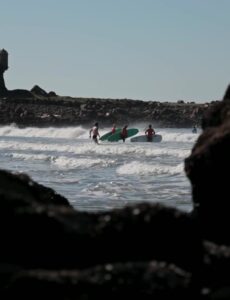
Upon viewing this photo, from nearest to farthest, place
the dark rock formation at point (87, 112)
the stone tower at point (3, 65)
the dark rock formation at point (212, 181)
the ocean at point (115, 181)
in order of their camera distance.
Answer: the dark rock formation at point (212, 181), the ocean at point (115, 181), the dark rock formation at point (87, 112), the stone tower at point (3, 65)

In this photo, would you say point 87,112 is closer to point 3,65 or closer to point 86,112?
point 86,112

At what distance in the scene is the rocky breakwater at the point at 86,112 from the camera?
9925 cm

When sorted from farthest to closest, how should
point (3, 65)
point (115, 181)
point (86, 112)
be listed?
point (3, 65) → point (86, 112) → point (115, 181)

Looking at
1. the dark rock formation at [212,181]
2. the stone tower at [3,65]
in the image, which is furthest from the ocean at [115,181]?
the stone tower at [3,65]

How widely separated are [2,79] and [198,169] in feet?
388

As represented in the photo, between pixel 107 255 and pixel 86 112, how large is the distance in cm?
9964

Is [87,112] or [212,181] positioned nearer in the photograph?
[212,181]

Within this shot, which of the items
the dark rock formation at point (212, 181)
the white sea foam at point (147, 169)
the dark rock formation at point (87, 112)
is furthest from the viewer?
the dark rock formation at point (87, 112)

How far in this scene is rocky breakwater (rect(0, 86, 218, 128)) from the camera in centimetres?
9925

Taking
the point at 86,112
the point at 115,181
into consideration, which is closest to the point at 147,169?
the point at 115,181

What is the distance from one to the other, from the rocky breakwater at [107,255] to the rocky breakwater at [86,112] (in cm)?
9106

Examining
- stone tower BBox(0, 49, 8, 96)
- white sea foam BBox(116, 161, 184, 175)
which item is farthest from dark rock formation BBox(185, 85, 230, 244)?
stone tower BBox(0, 49, 8, 96)

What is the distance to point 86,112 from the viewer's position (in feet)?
341

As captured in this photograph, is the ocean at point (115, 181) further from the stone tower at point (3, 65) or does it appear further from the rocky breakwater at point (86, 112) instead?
the stone tower at point (3, 65)
